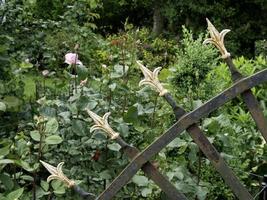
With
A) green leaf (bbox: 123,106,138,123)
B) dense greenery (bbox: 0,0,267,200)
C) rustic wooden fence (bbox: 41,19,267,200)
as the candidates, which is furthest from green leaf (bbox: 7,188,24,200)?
green leaf (bbox: 123,106,138,123)

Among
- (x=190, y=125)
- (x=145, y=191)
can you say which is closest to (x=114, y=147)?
(x=145, y=191)

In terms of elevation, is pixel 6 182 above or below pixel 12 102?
below

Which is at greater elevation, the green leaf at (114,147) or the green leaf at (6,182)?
the green leaf at (6,182)

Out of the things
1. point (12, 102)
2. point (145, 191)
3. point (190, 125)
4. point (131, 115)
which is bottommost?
point (145, 191)

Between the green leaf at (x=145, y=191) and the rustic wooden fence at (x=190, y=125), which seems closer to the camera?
the rustic wooden fence at (x=190, y=125)

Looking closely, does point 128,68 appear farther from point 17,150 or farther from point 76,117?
point 17,150

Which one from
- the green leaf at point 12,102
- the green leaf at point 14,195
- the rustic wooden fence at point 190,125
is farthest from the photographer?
the green leaf at point 12,102

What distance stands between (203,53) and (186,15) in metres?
9.38

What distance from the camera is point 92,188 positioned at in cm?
232

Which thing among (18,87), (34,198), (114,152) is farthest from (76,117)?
(18,87)

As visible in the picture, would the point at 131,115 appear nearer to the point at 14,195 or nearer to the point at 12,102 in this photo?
the point at 14,195

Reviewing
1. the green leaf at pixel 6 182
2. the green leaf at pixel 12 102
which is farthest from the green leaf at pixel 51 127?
the green leaf at pixel 12 102

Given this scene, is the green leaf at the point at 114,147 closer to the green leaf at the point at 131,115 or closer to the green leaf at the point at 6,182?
the green leaf at the point at 131,115

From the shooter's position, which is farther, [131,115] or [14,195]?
[131,115]
